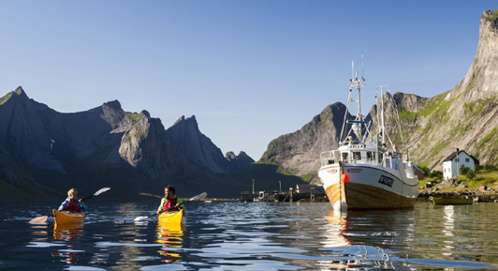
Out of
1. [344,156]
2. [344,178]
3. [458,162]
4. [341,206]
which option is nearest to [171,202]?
[344,178]

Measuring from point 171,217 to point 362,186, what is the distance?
28.3 metres

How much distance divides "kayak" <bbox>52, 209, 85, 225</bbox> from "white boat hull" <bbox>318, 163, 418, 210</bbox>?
29912 mm

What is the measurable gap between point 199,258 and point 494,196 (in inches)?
4208

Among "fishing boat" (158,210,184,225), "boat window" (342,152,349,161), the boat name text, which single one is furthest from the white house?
"fishing boat" (158,210,184,225)

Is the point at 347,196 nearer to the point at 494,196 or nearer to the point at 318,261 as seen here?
the point at 318,261

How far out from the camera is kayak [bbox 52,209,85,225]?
29.5 meters

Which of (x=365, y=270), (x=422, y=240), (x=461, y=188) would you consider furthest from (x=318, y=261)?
(x=461, y=188)

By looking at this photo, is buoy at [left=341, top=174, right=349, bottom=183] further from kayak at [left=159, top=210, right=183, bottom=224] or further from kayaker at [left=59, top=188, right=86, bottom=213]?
kayaker at [left=59, top=188, right=86, bottom=213]

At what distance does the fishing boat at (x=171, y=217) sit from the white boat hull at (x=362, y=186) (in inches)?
1047

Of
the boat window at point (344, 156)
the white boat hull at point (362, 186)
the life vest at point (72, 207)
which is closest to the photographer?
the life vest at point (72, 207)

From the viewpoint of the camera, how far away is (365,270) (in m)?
11.8

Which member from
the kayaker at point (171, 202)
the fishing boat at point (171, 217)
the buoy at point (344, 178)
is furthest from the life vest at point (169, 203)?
the buoy at point (344, 178)

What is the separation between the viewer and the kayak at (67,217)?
96.9 feet

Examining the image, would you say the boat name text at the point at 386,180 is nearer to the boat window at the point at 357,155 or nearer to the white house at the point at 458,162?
the boat window at the point at 357,155
